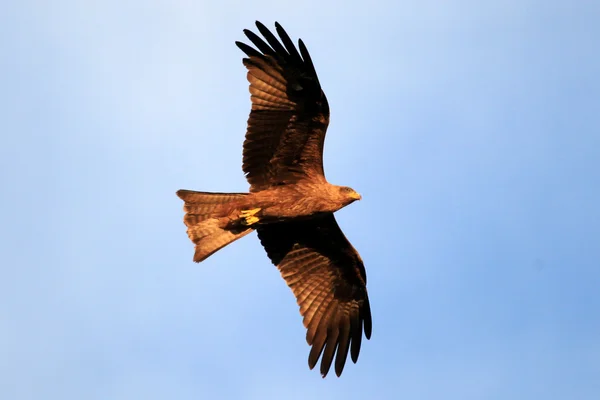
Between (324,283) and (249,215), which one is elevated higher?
(249,215)

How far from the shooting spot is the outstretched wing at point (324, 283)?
16.6 m

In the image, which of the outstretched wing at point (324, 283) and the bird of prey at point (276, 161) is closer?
the bird of prey at point (276, 161)

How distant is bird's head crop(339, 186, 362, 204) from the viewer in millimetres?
15484

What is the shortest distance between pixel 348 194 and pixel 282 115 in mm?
1564

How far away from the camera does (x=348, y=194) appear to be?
15508 millimetres

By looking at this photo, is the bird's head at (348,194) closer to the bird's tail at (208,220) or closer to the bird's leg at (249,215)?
the bird's leg at (249,215)

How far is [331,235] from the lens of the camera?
16531mm

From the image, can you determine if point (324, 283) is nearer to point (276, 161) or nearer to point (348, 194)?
point (348, 194)

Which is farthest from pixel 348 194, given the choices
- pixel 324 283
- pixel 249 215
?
pixel 324 283

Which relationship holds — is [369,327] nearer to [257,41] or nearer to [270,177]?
[270,177]

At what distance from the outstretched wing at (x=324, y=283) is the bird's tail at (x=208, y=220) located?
1.20m

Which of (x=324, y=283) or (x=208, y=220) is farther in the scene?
(x=324, y=283)

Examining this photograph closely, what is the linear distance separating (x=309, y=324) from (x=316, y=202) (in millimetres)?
2389

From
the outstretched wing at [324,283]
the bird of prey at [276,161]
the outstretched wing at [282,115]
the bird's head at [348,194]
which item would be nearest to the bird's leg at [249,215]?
the bird of prey at [276,161]
